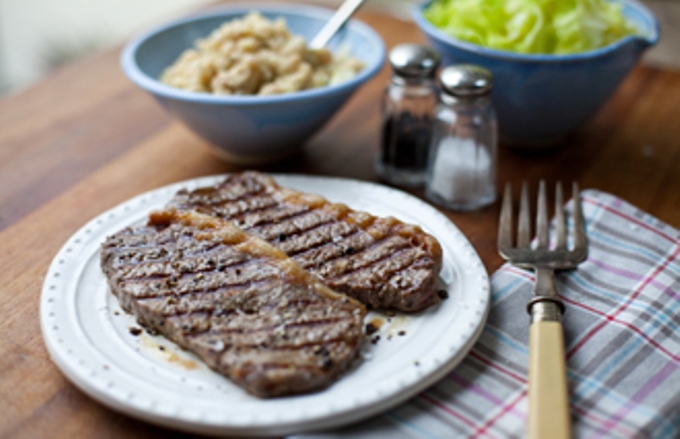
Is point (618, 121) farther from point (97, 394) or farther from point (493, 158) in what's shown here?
point (97, 394)

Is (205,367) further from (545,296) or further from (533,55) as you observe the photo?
(533,55)

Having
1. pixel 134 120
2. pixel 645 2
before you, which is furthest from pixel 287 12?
pixel 645 2

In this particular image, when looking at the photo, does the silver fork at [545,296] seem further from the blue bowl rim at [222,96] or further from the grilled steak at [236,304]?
the blue bowl rim at [222,96]

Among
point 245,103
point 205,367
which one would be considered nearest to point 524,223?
point 245,103

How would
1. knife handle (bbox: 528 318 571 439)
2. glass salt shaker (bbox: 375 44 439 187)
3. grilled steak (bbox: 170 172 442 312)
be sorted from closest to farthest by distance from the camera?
knife handle (bbox: 528 318 571 439)
grilled steak (bbox: 170 172 442 312)
glass salt shaker (bbox: 375 44 439 187)

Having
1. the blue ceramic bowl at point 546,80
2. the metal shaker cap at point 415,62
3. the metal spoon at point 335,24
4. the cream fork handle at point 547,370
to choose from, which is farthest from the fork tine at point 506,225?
the metal spoon at point 335,24

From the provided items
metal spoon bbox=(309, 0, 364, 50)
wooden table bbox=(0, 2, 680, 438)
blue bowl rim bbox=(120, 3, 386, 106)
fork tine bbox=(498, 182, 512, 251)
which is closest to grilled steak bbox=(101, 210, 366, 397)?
wooden table bbox=(0, 2, 680, 438)

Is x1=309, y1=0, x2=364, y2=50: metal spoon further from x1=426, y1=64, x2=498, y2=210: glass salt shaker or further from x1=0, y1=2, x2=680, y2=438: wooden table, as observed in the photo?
x1=426, y1=64, x2=498, y2=210: glass salt shaker
